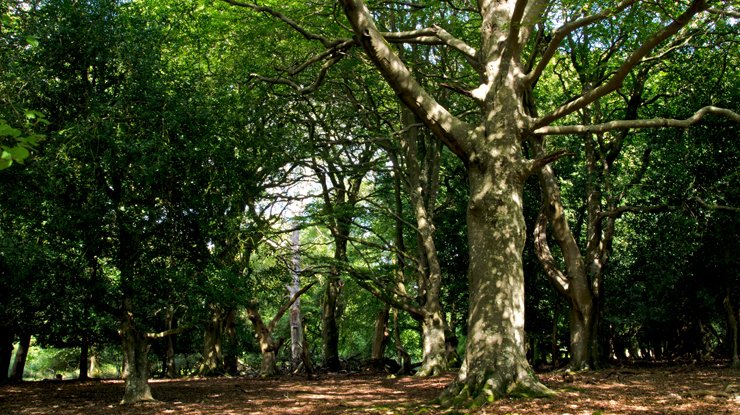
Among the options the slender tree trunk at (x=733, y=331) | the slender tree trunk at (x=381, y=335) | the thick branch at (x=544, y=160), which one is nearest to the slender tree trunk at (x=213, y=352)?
the slender tree trunk at (x=381, y=335)

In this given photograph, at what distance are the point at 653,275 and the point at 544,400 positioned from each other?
12377mm

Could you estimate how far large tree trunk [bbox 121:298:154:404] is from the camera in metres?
10.8

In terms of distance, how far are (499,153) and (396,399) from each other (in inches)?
186

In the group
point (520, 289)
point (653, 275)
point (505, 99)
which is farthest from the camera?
point (653, 275)

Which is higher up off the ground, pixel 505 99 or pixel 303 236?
pixel 303 236

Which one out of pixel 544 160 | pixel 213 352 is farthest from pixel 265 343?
pixel 544 160

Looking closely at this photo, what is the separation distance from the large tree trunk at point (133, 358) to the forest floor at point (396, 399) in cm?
36

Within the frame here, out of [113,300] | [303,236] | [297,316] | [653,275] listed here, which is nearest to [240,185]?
[113,300]

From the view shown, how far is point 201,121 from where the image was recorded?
10.9 meters

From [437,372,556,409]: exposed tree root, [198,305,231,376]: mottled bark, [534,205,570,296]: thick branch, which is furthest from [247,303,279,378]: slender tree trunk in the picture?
[437,372,556,409]: exposed tree root

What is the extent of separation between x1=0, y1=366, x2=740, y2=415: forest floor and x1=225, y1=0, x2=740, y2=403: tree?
63 centimetres

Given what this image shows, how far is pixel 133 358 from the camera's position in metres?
10.9

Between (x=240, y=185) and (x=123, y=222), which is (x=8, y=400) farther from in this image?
(x=240, y=185)

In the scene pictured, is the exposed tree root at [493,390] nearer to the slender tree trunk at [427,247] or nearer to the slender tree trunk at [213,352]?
the slender tree trunk at [427,247]
